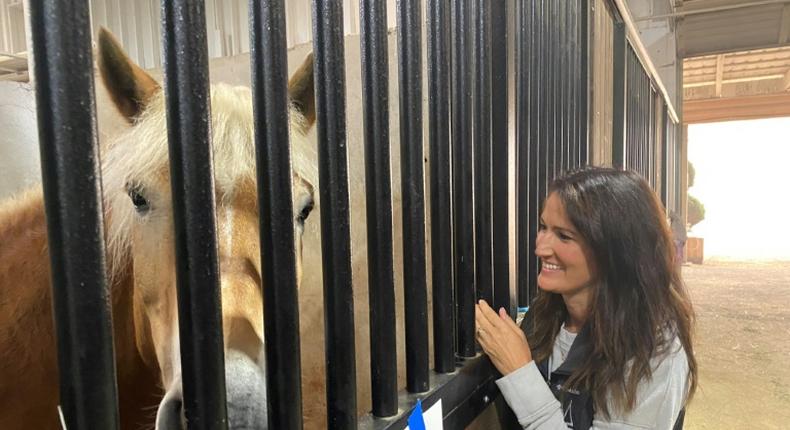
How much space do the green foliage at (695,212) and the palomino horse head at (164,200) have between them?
1021cm

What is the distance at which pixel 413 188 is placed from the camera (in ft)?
2.45

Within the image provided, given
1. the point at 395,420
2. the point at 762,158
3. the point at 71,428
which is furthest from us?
the point at 762,158

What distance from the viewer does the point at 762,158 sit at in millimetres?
16781

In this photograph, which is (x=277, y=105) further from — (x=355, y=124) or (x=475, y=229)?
(x=355, y=124)

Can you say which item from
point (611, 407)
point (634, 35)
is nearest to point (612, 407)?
point (611, 407)

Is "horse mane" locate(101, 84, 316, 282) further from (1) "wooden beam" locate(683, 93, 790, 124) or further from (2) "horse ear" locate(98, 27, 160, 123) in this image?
(1) "wooden beam" locate(683, 93, 790, 124)

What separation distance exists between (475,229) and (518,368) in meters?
0.28

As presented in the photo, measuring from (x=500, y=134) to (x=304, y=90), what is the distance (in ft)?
1.36

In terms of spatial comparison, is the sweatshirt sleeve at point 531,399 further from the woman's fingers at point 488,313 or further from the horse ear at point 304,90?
the horse ear at point 304,90

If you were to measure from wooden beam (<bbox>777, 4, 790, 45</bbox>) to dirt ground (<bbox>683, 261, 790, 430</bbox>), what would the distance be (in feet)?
9.26

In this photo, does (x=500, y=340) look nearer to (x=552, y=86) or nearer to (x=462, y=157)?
(x=462, y=157)

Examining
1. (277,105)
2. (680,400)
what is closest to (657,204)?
(680,400)

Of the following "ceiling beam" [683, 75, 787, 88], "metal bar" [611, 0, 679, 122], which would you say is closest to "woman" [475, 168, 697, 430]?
"metal bar" [611, 0, 679, 122]

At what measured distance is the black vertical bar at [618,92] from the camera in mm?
2225
